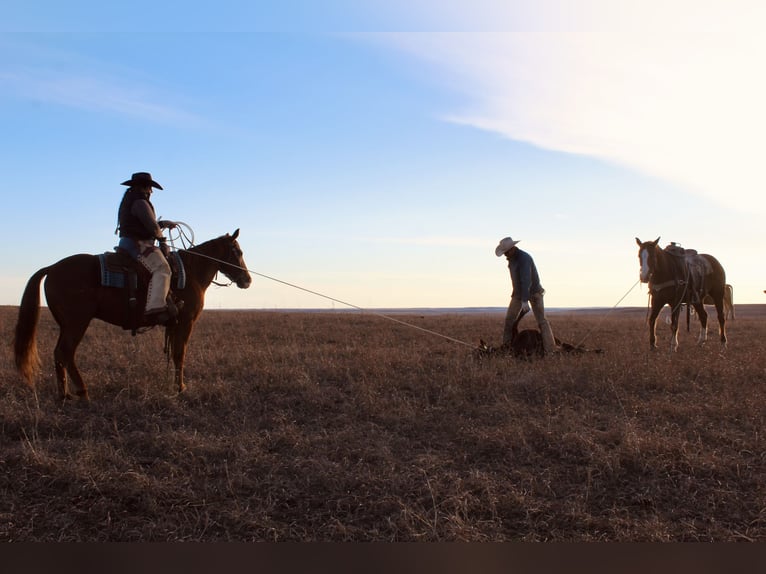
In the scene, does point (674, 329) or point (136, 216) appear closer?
point (136, 216)

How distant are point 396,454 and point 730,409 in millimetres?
4172

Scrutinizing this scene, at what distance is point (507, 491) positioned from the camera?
470cm

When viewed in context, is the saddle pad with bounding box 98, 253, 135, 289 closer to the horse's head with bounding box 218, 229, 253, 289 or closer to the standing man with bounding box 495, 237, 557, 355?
the horse's head with bounding box 218, 229, 253, 289

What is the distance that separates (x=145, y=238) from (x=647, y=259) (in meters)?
10.2

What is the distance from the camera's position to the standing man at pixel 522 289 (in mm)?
11039

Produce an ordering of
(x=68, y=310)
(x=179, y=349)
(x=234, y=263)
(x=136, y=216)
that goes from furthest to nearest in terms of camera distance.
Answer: (x=234, y=263) → (x=179, y=349) → (x=136, y=216) → (x=68, y=310)

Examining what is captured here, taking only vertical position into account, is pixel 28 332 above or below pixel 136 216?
below

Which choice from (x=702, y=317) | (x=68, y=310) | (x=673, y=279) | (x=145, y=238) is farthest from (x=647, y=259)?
(x=68, y=310)

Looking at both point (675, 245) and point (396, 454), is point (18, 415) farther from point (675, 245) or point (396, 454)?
point (675, 245)

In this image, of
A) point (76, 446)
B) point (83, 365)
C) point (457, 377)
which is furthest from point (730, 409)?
point (83, 365)

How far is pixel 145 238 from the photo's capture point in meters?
8.05

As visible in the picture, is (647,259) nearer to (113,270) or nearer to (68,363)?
Result: (113,270)

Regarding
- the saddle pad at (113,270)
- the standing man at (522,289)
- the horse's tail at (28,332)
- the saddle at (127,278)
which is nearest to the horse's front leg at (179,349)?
the saddle at (127,278)

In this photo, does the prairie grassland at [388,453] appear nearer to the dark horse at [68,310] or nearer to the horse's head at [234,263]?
the dark horse at [68,310]
